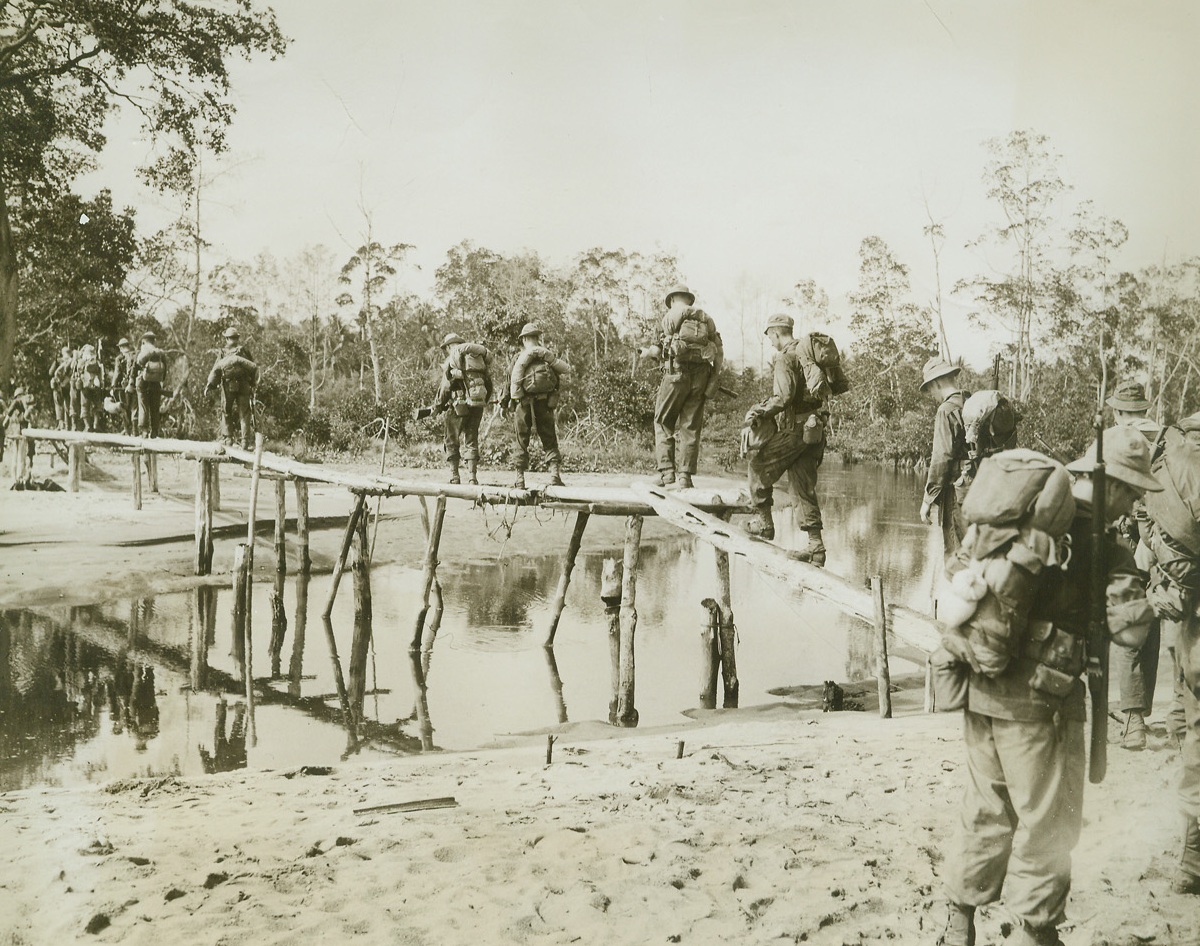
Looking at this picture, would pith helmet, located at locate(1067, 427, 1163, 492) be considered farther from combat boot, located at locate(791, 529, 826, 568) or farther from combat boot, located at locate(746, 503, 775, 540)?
combat boot, located at locate(746, 503, 775, 540)

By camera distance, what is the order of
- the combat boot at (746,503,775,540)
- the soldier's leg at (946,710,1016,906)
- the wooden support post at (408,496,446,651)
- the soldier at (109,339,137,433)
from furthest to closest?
the soldier at (109,339,137,433), the wooden support post at (408,496,446,651), the combat boot at (746,503,775,540), the soldier's leg at (946,710,1016,906)

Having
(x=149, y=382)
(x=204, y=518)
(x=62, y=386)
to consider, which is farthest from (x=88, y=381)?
(x=204, y=518)

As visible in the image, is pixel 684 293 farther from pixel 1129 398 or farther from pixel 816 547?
pixel 1129 398

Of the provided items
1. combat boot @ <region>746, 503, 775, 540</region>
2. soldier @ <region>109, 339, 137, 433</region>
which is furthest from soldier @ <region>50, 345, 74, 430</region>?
combat boot @ <region>746, 503, 775, 540</region>

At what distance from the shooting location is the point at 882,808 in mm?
5090

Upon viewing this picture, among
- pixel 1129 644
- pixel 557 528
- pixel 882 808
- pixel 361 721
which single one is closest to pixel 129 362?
pixel 557 528

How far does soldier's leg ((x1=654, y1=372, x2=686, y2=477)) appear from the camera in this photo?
8820 mm

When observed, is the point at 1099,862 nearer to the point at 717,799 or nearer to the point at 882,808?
the point at 882,808

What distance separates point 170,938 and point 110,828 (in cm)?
144

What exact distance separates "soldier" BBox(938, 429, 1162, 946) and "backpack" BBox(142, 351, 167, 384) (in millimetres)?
16129

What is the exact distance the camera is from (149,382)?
16.5 meters

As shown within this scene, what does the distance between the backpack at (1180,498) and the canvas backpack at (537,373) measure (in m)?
6.49

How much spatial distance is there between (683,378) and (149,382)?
39.4 feet

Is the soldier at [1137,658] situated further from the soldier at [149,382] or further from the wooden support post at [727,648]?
the soldier at [149,382]
